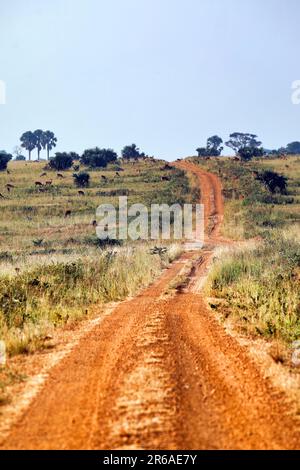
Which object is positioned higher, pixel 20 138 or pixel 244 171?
pixel 20 138

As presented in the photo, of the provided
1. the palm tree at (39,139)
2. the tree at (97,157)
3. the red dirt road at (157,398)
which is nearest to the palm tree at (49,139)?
the palm tree at (39,139)

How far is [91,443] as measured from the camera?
15.1 feet

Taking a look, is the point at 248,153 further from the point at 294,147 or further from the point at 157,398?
the point at 157,398

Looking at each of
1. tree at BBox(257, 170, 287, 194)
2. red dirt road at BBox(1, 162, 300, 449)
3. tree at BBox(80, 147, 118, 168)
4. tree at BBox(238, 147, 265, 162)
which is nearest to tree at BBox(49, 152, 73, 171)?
tree at BBox(80, 147, 118, 168)

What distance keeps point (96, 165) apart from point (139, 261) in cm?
5223

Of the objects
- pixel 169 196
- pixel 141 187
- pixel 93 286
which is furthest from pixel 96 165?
pixel 93 286

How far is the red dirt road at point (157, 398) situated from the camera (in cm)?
471

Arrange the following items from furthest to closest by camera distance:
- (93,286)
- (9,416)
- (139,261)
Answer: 1. (139,261)
2. (93,286)
3. (9,416)

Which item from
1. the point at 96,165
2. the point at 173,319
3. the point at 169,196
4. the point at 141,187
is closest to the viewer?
the point at 173,319

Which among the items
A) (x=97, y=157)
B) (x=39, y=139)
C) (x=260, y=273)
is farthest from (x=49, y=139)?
(x=260, y=273)

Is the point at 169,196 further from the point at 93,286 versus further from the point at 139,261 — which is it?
the point at 93,286

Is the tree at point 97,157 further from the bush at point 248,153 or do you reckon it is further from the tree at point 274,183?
the tree at point 274,183

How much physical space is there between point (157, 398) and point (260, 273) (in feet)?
35.0

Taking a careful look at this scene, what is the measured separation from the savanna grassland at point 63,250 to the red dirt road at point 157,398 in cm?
166
